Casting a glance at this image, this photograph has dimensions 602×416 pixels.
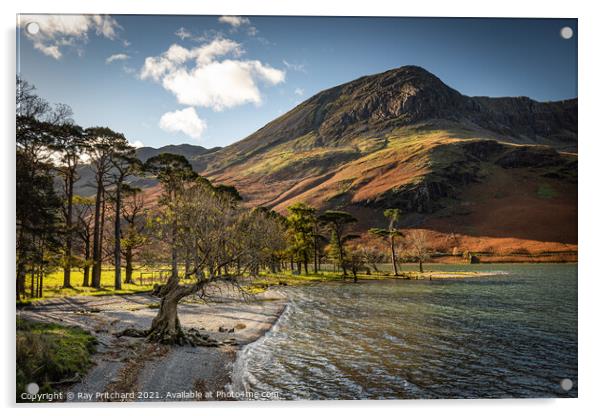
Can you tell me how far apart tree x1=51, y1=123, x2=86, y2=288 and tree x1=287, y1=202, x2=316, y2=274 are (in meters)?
28.8

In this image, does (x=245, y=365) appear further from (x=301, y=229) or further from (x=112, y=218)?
→ (x=301, y=229)

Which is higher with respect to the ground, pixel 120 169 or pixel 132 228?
pixel 120 169

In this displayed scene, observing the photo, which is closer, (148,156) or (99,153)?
(148,156)

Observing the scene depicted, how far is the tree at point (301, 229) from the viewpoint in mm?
43156

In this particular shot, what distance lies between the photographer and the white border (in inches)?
319

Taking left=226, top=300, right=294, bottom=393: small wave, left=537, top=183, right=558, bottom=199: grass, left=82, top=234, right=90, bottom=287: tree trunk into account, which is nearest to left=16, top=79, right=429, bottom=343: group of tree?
left=82, top=234, right=90, bottom=287: tree trunk

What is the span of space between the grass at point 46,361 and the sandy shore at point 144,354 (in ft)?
0.91

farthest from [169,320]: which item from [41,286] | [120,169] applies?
[120,169]

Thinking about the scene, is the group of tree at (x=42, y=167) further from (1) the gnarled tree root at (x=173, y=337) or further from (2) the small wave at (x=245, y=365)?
(2) the small wave at (x=245, y=365)

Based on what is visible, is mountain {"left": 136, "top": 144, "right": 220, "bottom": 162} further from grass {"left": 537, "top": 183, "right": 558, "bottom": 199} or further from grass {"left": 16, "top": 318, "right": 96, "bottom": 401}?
grass {"left": 537, "top": 183, "right": 558, "bottom": 199}

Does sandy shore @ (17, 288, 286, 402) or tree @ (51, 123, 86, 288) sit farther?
tree @ (51, 123, 86, 288)

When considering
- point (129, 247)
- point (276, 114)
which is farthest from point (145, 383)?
point (129, 247)
